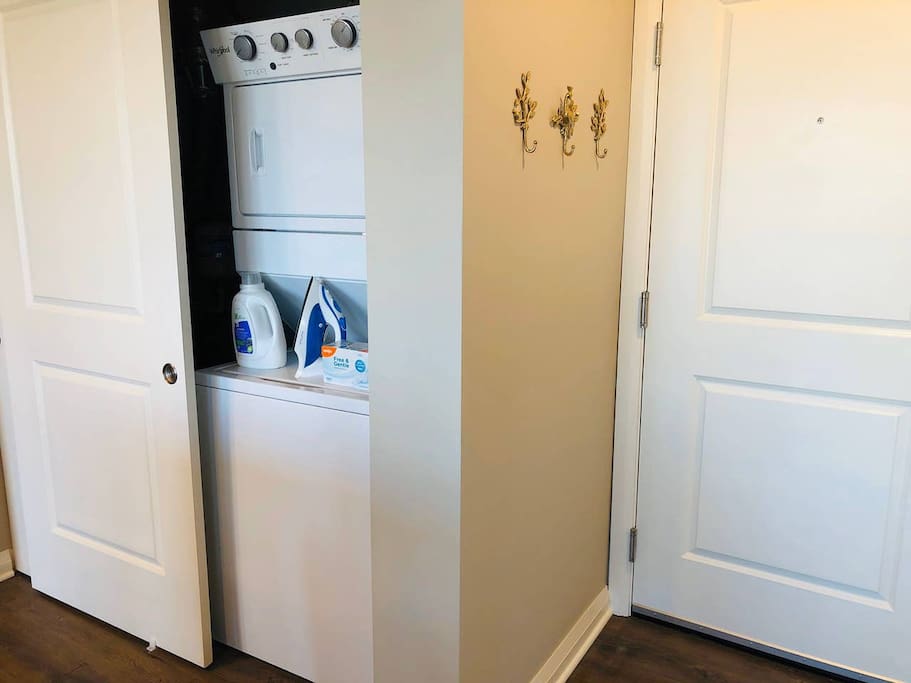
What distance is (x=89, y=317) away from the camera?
6.36ft

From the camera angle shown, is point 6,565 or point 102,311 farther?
point 6,565

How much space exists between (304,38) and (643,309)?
1.13 m

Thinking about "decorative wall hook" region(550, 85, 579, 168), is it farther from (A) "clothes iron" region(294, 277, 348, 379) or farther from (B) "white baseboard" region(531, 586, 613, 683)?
(B) "white baseboard" region(531, 586, 613, 683)

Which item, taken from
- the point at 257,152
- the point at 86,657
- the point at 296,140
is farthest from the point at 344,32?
the point at 86,657

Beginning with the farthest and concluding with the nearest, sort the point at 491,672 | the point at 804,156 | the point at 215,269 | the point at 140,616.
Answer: the point at 140,616
the point at 215,269
the point at 804,156
the point at 491,672

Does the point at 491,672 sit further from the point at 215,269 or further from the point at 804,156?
the point at 804,156

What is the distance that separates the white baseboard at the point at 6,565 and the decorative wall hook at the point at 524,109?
7.12ft

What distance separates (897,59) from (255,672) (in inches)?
86.3

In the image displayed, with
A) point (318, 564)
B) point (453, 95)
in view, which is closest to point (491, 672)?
point (318, 564)

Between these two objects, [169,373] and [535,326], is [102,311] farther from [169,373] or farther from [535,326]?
[535,326]

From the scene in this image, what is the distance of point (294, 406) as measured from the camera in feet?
5.63

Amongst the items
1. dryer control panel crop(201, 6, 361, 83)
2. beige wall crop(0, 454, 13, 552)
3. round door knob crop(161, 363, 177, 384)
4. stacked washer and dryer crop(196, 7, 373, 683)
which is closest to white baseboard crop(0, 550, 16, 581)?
beige wall crop(0, 454, 13, 552)

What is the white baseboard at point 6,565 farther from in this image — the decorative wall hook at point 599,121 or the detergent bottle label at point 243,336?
the decorative wall hook at point 599,121

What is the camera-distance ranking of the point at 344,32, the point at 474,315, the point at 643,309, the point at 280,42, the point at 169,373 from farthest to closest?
the point at 643,309 < the point at 169,373 < the point at 280,42 < the point at 344,32 < the point at 474,315
